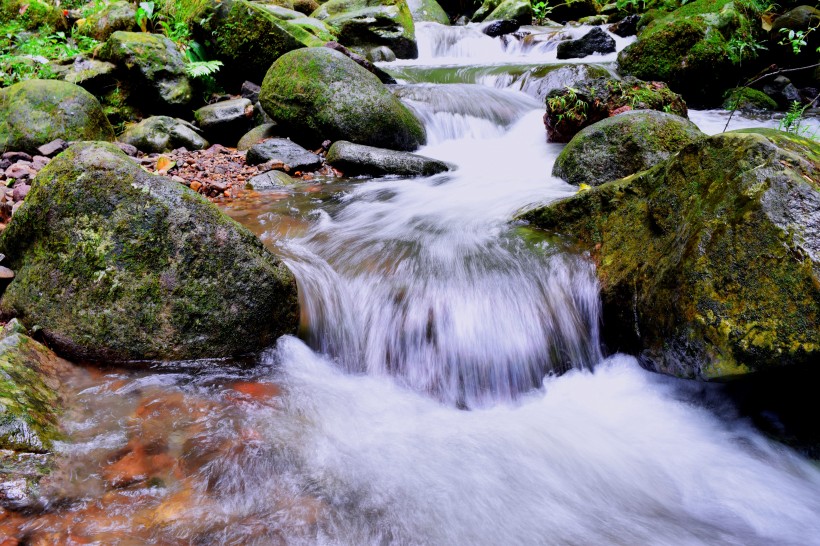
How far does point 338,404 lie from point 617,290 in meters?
2.11

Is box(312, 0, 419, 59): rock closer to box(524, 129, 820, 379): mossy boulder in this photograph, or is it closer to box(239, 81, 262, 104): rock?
box(239, 81, 262, 104): rock

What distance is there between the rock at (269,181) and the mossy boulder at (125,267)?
3.43m

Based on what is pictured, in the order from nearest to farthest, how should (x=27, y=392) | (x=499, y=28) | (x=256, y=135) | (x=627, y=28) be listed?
1. (x=27, y=392)
2. (x=256, y=135)
3. (x=627, y=28)
4. (x=499, y=28)

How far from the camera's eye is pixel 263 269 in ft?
9.64

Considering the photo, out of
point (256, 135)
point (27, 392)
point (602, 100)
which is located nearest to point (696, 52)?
point (602, 100)

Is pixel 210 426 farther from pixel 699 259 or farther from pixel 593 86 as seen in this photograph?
pixel 593 86

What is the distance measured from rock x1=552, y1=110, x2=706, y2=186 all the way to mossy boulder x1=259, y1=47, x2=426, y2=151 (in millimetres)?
3114

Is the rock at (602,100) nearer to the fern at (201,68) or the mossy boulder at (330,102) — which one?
the mossy boulder at (330,102)

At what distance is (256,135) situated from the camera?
7.77 metres

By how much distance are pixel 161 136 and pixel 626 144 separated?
261 inches

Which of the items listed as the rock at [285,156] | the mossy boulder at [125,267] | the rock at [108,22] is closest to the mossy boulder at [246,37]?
the rock at [108,22]

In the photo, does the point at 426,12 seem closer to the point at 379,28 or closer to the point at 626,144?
the point at 379,28

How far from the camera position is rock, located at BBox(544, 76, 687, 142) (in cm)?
682

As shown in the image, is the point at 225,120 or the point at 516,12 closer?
the point at 225,120
